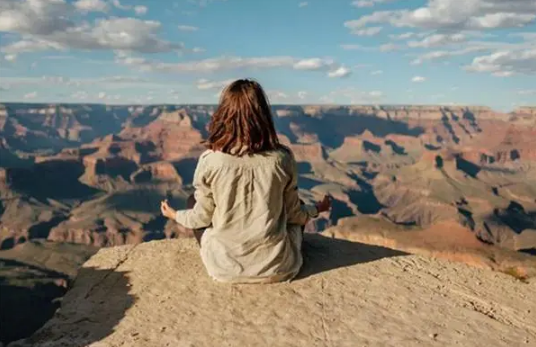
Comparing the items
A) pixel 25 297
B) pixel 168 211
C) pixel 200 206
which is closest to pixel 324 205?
pixel 200 206

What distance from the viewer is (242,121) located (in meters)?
5.82

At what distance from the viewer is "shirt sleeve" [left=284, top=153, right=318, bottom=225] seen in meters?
6.22

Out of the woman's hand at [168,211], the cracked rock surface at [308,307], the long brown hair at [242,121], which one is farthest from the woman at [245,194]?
the cracked rock surface at [308,307]

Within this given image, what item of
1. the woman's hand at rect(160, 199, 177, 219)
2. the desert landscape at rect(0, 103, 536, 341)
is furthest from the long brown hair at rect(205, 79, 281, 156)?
the desert landscape at rect(0, 103, 536, 341)

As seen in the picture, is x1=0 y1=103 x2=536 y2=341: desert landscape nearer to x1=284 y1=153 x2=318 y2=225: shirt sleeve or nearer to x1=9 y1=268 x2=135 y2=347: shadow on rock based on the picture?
x1=284 y1=153 x2=318 y2=225: shirt sleeve

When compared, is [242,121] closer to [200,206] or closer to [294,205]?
[200,206]

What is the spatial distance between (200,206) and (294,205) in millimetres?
1244

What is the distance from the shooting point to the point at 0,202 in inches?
5753

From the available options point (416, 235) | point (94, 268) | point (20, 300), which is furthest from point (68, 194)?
point (94, 268)

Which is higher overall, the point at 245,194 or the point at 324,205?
the point at 245,194

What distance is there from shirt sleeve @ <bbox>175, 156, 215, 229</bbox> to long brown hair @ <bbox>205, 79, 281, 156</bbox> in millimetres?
368

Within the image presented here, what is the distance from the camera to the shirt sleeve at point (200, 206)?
6031mm

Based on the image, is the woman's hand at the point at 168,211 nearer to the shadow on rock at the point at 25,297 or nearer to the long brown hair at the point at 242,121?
the long brown hair at the point at 242,121

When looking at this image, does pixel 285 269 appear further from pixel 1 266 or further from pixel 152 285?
pixel 1 266
